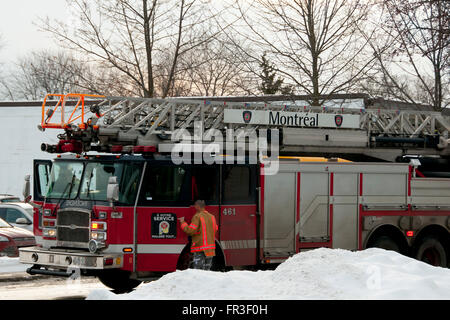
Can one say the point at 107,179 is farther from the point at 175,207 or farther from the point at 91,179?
the point at 175,207

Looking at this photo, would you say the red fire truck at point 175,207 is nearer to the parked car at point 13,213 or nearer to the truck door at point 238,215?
the truck door at point 238,215

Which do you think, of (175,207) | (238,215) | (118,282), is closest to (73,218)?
(118,282)

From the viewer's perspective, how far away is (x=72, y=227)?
11.2m

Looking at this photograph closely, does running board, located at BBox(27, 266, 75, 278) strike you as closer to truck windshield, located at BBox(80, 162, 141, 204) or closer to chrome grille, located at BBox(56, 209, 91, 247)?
chrome grille, located at BBox(56, 209, 91, 247)

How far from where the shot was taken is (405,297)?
666 centimetres

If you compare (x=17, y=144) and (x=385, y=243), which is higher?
(x=17, y=144)

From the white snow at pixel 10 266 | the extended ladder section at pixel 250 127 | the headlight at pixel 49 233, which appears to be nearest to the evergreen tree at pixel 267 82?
the extended ladder section at pixel 250 127

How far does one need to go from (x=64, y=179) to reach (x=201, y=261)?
2.74m

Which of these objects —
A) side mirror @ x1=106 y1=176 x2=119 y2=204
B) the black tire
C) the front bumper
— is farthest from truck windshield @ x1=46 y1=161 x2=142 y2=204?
the black tire

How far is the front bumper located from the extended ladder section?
5.55 feet

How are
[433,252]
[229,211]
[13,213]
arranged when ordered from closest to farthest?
[229,211] → [433,252] → [13,213]

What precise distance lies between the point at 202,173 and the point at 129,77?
9745 mm
